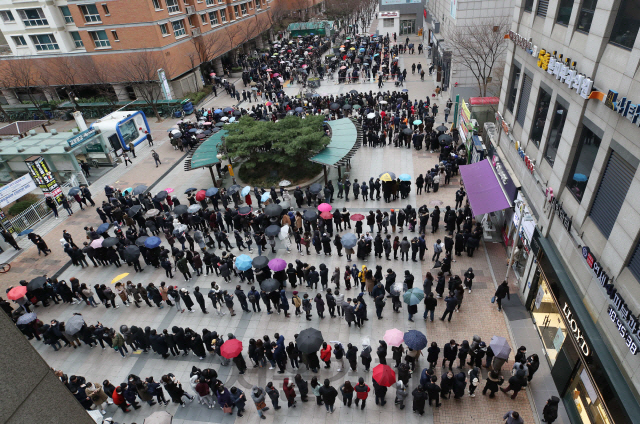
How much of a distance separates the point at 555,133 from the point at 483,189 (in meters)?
4.86

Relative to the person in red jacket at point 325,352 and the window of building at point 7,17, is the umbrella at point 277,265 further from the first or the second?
the window of building at point 7,17

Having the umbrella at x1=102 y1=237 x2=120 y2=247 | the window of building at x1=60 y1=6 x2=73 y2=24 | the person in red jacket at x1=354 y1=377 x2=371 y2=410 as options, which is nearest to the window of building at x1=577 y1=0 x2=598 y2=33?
the person in red jacket at x1=354 y1=377 x2=371 y2=410

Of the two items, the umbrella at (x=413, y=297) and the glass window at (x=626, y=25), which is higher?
the glass window at (x=626, y=25)

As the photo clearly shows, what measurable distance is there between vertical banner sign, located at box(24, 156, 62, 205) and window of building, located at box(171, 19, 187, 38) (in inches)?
1005

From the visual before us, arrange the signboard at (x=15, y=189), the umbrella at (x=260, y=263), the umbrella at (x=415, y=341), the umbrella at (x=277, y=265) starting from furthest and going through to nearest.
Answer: the signboard at (x=15, y=189), the umbrella at (x=260, y=263), the umbrella at (x=277, y=265), the umbrella at (x=415, y=341)

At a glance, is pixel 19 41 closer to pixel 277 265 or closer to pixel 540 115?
pixel 277 265

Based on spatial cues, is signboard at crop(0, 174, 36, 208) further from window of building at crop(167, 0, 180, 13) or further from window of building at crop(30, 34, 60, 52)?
window of building at crop(30, 34, 60, 52)

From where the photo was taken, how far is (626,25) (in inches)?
312

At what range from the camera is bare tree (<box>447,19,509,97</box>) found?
24.9 meters

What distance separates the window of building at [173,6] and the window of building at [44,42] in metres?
13.0

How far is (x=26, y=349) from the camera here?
11.9 ft

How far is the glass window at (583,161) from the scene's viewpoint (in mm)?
9328

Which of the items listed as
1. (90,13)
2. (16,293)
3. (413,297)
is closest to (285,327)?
(413,297)

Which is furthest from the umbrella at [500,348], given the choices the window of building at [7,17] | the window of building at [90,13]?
the window of building at [7,17]
